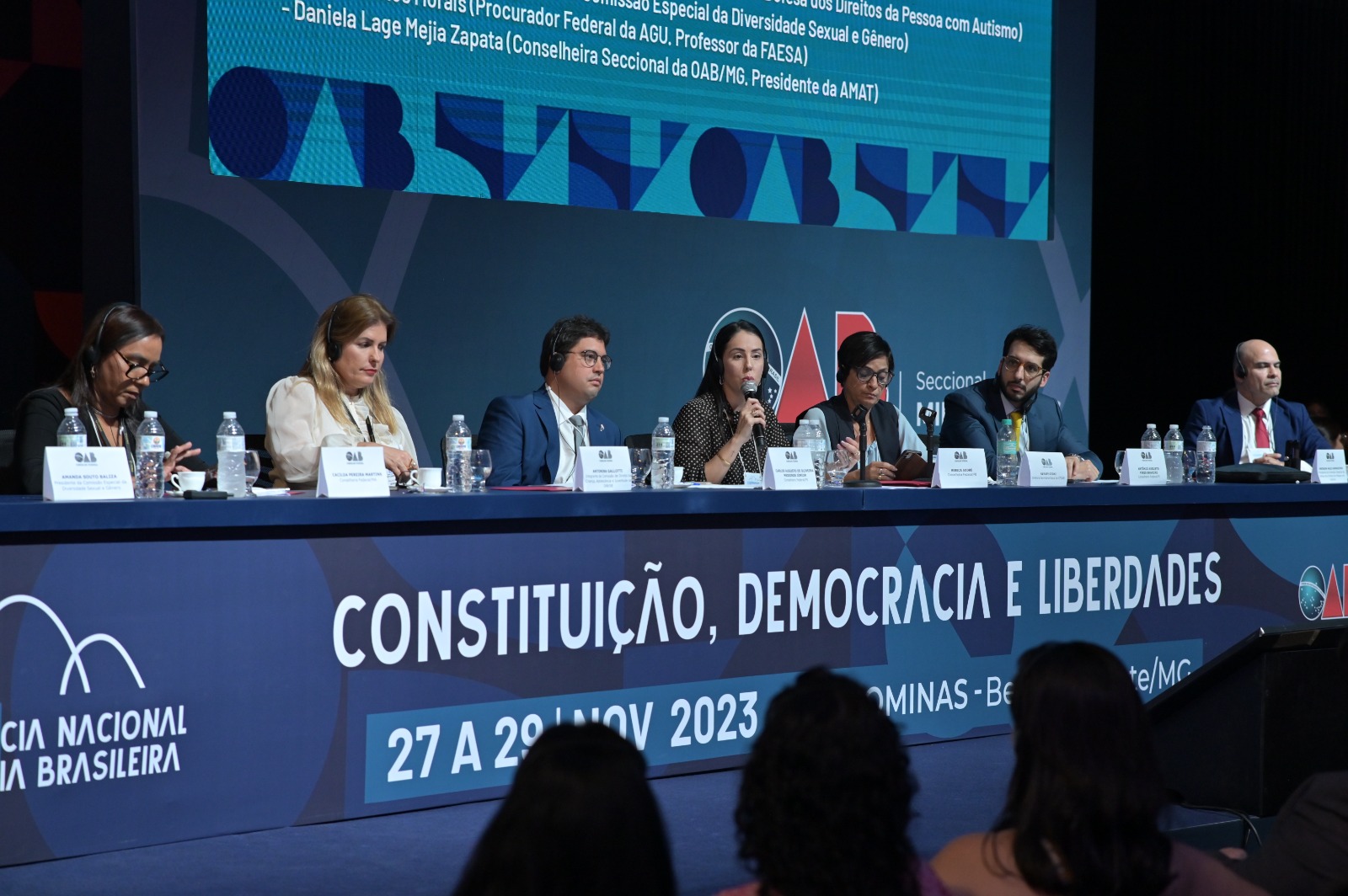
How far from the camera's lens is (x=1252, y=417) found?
5.39 metres

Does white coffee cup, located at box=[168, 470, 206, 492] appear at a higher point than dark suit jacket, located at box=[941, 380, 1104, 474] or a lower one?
lower

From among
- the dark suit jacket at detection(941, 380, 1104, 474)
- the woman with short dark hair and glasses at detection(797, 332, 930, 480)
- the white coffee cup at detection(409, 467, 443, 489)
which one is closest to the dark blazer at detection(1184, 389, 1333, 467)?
the dark suit jacket at detection(941, 380, 1104, 474)

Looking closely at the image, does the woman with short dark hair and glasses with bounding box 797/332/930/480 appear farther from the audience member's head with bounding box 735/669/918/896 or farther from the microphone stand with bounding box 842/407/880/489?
the audience member's head with bounding box 735/669/918/896

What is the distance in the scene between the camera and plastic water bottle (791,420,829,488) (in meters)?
4.04

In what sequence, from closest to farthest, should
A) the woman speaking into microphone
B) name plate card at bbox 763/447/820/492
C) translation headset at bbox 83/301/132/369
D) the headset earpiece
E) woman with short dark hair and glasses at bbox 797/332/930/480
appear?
1. translation headset at bbox 83/301/132/369
2. name plate card at bbox 763/447/820/492
3. the headset earpiece
4. the woman speaking into microphone
5. woman with short dark hair and glasses at bbox 797/332/930/480

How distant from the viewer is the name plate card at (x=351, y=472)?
309 centimetres

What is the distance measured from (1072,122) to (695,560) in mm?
4218

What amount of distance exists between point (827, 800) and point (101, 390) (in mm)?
2776

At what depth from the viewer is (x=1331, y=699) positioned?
8.73 feet

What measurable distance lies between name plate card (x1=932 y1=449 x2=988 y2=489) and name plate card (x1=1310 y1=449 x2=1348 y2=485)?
4.81 ft

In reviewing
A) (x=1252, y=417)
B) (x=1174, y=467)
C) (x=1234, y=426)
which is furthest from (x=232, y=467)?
(x=1252, y=417)

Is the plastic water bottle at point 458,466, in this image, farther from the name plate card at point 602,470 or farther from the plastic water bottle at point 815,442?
the plastic water bottle at point 815,442

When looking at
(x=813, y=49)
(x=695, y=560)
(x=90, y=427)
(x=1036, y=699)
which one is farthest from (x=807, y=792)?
(x=813, y=49)

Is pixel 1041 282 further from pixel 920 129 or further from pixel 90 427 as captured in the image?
pixel 90 427
